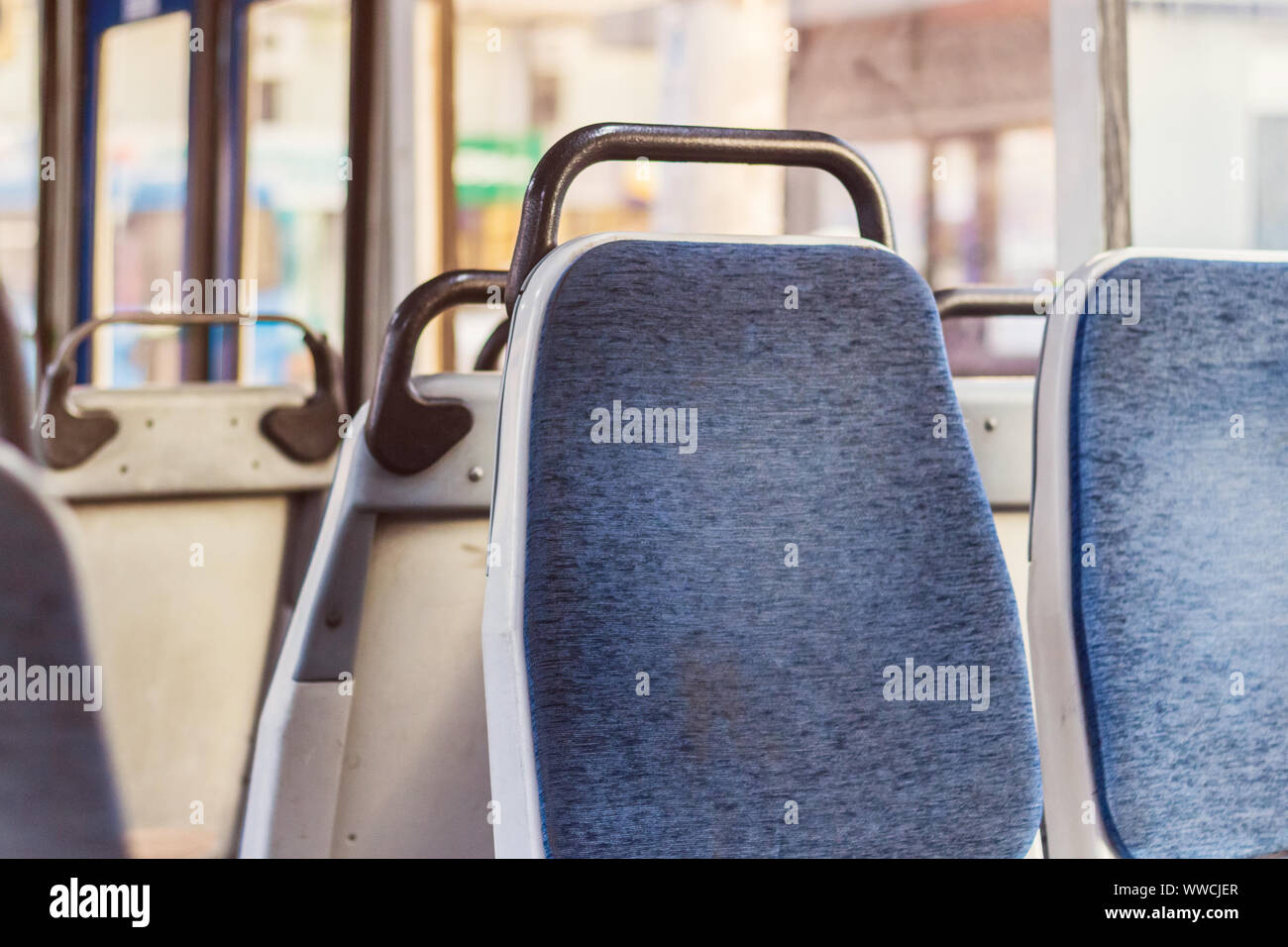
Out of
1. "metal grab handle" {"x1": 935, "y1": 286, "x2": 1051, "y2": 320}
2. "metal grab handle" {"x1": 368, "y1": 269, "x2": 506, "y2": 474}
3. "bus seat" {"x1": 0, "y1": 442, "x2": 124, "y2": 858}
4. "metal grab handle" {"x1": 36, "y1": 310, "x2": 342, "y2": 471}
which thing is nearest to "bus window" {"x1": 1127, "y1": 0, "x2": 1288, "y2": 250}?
"metal grab handle" {"x1": 935, "y1": 286, "x2": 1051, "y2": 320}

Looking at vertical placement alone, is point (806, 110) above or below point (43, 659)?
above

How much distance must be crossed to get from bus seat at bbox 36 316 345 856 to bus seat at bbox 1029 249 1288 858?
5.23 feet

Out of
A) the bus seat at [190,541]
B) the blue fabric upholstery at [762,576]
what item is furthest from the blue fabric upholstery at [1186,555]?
the bus seat at [190,541]

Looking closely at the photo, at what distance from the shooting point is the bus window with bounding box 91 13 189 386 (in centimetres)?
460

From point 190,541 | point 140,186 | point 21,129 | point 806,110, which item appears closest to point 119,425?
point 190,541

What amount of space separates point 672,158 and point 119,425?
5.06ft

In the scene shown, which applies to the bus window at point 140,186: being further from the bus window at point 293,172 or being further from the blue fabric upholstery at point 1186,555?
the blue fabric upholstery at point 1186,555

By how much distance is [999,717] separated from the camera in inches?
43.7

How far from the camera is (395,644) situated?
1542 mm

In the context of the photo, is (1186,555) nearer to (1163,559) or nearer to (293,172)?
(1163,559)

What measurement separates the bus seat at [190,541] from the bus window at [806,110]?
0.53m

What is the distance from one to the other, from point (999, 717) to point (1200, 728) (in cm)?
21
